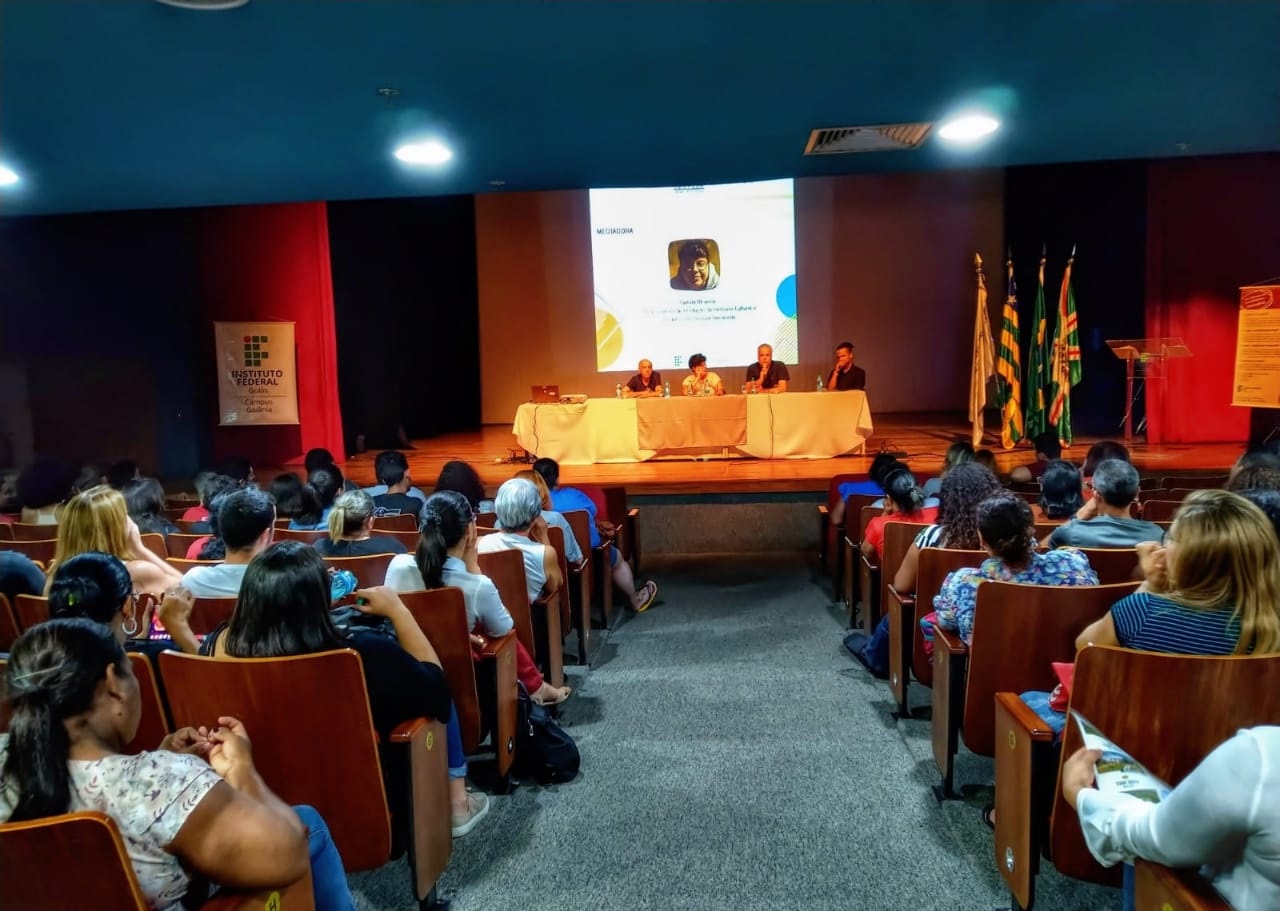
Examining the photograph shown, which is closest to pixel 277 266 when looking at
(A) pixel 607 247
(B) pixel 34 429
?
(B) pixel 34 429

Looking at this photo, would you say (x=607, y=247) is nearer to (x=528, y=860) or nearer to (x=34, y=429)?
(x=34, y=429)

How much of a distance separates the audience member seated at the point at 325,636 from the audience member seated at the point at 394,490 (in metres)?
2.01

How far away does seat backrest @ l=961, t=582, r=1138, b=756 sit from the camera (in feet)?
6.55

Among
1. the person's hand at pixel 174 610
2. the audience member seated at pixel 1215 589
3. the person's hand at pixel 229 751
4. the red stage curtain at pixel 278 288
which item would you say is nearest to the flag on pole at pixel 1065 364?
the audience member seated at pixel 1215 589

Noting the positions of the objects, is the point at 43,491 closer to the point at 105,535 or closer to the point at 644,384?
the point at 105,535

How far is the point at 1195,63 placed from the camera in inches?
140

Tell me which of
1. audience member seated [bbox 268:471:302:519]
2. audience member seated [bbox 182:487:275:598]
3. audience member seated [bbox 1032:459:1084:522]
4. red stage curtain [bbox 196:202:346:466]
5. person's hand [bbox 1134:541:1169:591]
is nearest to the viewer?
person's hand [bbox 1134:541:1169:591]

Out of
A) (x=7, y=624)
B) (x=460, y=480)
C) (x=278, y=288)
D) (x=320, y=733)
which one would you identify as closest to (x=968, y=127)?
(x=460, y=480)

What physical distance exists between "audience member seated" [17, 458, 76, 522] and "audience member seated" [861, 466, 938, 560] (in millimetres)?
3987

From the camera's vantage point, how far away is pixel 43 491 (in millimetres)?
4953

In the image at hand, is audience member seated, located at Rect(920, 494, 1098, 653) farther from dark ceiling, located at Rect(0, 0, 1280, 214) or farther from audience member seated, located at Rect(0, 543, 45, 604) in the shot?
audience member seated, located at Rect(0, 543, 45, 604)

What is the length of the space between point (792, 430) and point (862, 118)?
128 inches

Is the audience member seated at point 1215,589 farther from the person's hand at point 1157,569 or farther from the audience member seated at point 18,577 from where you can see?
the audience member seated at point 18,577

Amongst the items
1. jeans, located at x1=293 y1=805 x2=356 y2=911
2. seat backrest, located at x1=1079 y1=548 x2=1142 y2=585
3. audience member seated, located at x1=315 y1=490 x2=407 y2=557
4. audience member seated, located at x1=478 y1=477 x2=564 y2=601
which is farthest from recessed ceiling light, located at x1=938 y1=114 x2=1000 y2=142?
jeans, located at x1=293 y1=805 x2=356 y2=911
